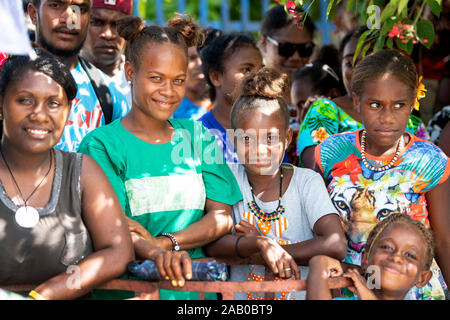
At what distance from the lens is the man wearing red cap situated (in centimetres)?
488

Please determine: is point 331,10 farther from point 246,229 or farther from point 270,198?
point 246,229

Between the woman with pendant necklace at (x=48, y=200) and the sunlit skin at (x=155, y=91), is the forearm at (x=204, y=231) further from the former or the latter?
the sunlit skin at (x=155, y=91)

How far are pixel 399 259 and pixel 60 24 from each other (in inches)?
100

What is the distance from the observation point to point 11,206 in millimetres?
2742

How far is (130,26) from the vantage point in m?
3.55

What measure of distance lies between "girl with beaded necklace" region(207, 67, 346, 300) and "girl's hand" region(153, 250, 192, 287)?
0.57m

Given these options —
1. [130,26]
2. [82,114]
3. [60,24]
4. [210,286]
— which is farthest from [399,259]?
[60,24]

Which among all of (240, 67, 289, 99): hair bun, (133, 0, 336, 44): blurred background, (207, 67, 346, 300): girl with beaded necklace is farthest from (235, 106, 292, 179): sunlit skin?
(133, 0, 336, 44): blurred background

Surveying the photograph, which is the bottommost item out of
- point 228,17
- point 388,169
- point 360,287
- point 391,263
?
point 360,287

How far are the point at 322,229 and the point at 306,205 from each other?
0.19m

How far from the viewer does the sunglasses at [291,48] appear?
571cm

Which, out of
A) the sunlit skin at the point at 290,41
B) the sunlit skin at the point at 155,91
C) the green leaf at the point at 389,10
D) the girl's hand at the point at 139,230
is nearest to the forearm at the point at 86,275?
the girl's hand at the point at 139,230
